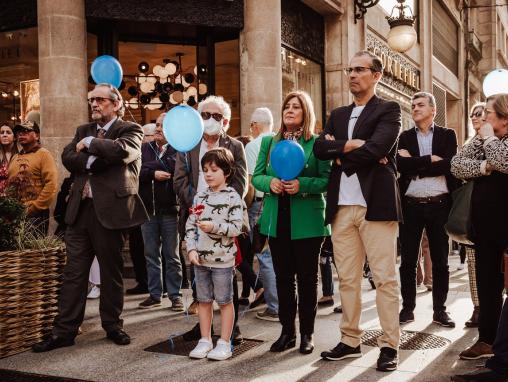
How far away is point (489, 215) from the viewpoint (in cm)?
468

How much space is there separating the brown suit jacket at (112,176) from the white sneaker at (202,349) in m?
1.23

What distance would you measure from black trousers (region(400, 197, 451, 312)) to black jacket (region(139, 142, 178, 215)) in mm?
2560

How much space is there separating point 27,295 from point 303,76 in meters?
8.24

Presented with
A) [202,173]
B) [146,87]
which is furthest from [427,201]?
[146,87]

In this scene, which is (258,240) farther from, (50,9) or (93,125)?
(50,9)

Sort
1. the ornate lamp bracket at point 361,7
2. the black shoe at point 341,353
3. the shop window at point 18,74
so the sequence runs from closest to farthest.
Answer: the black shoe at point 341,353
the shop window at point 18,74
the ornate lamp bracket at point 361,7

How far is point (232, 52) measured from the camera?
10305mm

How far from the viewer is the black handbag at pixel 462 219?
478cm

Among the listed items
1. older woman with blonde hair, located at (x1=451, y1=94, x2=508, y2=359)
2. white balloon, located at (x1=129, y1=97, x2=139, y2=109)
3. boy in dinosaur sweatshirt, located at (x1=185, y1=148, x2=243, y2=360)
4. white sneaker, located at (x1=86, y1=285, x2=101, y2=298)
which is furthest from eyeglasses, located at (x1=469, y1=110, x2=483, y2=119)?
white balloon, located at (x1=129, y1=97, x2=139, y2=109)

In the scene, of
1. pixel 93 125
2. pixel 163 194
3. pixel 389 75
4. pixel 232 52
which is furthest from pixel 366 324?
pixel 389 75

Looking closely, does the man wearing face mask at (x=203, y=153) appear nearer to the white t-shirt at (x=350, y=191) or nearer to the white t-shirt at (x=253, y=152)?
the white t-shirt at (x=350, y=191)

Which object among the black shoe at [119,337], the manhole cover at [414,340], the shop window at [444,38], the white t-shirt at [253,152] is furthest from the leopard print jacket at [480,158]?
the shop window at [444,38]

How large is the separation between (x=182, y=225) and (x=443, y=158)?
265 centimetres

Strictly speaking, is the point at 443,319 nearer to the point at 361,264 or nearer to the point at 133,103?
the point at 361,264
